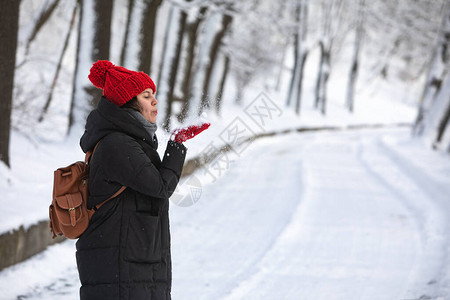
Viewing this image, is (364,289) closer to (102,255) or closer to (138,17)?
(102,255)

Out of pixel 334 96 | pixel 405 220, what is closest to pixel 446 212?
pixel 405 220

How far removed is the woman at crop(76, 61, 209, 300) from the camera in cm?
254

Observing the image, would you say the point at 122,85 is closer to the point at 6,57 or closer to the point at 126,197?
the point at 126,197

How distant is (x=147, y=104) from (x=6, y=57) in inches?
156

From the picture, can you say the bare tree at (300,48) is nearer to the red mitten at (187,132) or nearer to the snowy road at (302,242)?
the snowy road at (302,242)

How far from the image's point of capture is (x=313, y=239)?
6859 millimetres

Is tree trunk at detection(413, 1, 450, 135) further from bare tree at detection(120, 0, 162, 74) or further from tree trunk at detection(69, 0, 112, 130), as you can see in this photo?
tree trunk at detection(69, 0, 112, 130)

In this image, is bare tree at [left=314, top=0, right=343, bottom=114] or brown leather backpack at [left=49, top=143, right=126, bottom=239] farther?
bare tree at [left=314, top=0, right=343, bottom=114]

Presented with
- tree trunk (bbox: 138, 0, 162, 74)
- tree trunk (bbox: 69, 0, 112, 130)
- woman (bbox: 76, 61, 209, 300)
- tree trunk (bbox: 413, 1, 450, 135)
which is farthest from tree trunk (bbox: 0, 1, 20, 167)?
tree trunk (bbox: 413, 1, 450, 135)

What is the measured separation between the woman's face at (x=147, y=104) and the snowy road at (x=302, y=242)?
256 cm

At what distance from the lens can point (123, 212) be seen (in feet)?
8.50

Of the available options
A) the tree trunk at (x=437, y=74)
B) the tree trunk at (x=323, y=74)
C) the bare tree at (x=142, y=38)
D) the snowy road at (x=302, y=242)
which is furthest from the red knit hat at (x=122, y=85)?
the tree trunk at (x=323, y=74)

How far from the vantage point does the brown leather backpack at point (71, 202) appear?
2.55 m

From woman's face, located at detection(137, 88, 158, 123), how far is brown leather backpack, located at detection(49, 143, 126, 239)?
0.42 m
